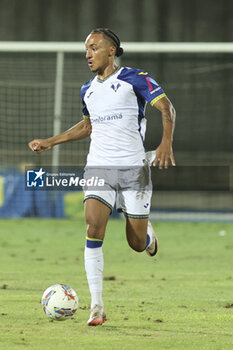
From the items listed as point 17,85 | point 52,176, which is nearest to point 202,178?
point 17,85

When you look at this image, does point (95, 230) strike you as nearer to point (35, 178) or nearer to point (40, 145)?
point (40, 145)

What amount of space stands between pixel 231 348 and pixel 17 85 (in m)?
17.6

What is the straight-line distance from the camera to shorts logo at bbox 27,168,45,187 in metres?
7.47

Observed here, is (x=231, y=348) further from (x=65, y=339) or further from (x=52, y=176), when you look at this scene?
(x=52, y=176)

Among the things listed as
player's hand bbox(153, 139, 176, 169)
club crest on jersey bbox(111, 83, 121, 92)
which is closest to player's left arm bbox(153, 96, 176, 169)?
player's hand bbox(153, 139, 176, 169)

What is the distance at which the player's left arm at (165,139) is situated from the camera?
6266 mm

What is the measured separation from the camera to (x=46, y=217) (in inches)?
699

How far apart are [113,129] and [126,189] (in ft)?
1.78

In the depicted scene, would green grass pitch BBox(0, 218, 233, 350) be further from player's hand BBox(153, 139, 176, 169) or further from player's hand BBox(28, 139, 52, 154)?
player's hand BBox(28, 139, 52, 154)

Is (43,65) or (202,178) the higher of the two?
(43,65)

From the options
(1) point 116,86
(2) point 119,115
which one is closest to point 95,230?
(2) point 119,115

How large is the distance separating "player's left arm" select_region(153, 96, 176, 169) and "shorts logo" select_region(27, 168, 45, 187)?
1566 mm

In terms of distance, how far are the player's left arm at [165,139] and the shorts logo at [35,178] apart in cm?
157

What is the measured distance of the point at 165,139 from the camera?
20.9 ft
